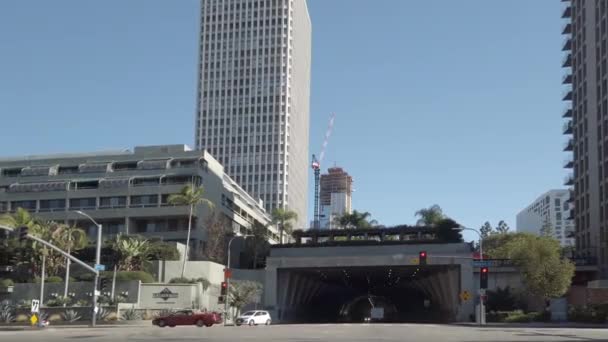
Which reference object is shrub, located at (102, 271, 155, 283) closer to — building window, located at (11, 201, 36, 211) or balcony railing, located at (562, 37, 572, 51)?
building window, located at (11, 201, 36, 211)

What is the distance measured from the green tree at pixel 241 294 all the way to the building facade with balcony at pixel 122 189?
16.6 meters

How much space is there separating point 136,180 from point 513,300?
5323 cm

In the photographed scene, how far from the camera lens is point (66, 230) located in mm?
73750

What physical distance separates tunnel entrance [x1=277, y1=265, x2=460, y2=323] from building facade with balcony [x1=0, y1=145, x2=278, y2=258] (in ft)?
47.1

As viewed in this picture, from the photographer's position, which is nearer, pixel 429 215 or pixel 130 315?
pixel 130 315

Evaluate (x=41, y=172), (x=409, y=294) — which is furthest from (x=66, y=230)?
(x=409, y=294)

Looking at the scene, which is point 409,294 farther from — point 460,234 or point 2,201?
point 2,201

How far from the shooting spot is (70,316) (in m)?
64.6

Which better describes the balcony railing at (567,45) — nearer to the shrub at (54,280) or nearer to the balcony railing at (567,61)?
A: the balcony railing at (567,61)

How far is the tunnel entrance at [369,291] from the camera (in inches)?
3703

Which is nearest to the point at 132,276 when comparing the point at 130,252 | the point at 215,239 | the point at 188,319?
the point at 130,252

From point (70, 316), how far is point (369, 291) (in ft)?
311

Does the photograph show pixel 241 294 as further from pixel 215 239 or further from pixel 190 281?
pixel 215 239

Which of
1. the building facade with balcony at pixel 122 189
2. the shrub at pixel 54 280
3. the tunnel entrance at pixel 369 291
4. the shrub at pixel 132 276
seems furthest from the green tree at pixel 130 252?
the tunnel entrance at pixel 369 291
